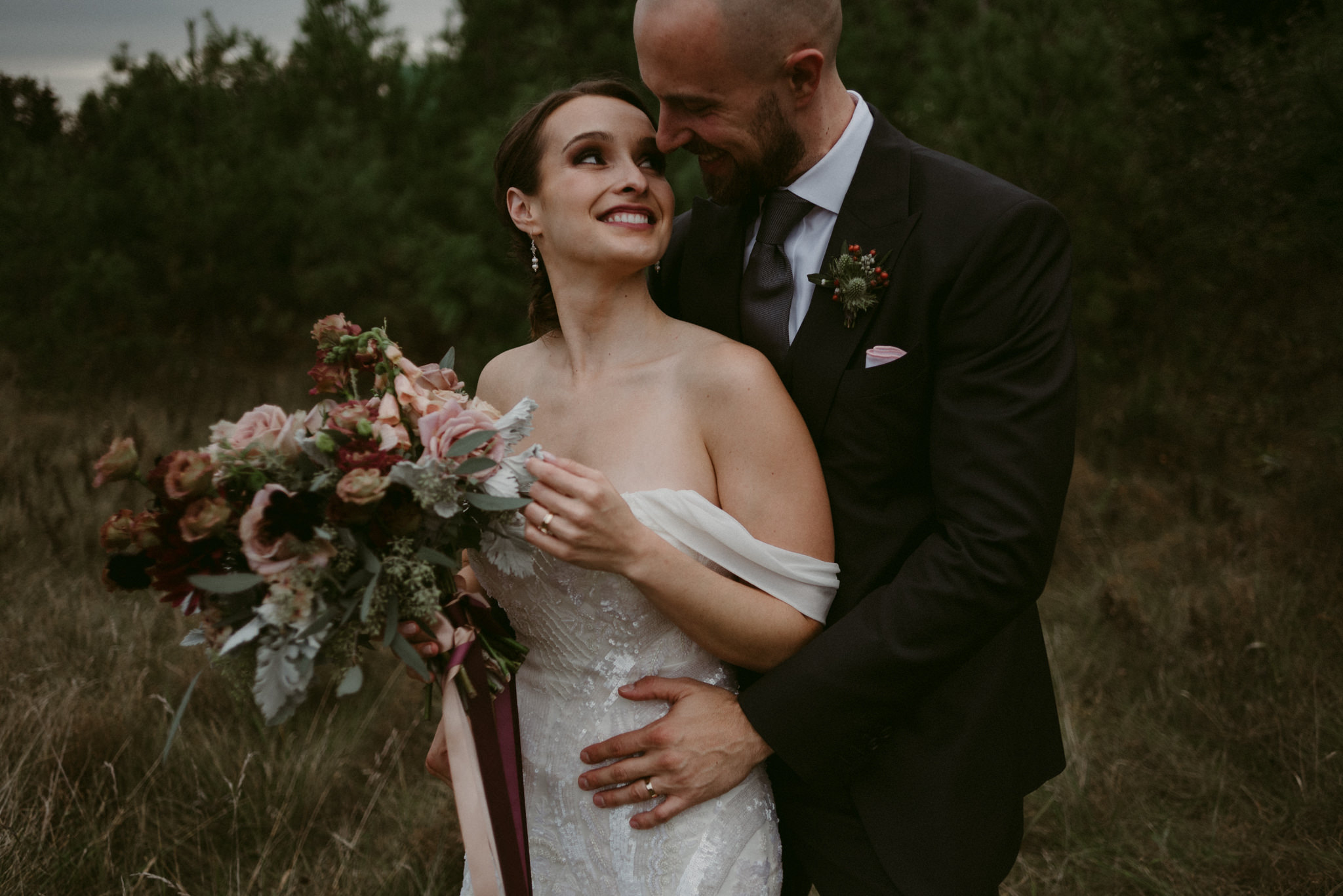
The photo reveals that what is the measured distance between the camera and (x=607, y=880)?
2104mm

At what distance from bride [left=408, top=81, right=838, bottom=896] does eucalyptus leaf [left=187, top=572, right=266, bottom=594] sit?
397 millimetres

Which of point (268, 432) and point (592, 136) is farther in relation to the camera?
point (592, 136)

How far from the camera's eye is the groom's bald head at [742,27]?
214 centimetres

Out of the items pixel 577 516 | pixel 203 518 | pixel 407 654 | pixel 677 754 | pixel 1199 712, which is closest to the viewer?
pixel 203 518

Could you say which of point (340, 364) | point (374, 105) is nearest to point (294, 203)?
point (374, 105)

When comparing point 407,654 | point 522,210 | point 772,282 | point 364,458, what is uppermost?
point 522,210

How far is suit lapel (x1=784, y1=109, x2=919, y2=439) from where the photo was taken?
2.07 metres

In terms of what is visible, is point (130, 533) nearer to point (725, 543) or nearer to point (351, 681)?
point (351, 681)

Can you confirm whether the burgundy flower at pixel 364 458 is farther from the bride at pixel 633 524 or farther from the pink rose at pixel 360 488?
the bride at pixel 633 524

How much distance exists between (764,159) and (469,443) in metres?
1.09

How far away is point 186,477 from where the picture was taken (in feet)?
5.00

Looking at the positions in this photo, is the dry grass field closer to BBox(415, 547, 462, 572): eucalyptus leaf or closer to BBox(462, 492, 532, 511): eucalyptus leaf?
BBox(415, 547, 462, 572): eucalyptus leaf

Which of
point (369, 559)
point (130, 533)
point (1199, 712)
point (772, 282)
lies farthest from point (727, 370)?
point (1199, 712)

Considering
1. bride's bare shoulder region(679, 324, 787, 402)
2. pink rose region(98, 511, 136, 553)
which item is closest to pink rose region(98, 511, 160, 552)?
pink rose region(98, 511, 136, 553)
